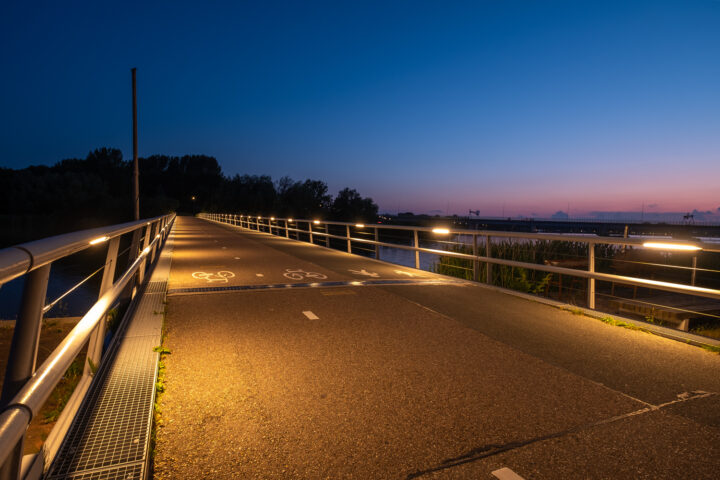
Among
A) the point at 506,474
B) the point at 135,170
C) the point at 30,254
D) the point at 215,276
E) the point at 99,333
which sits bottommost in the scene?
the point at 506,474

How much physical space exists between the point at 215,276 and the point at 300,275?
1837mm

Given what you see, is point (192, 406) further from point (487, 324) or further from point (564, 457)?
point (487, 324)

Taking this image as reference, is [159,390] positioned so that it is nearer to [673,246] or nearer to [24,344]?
[24,344]

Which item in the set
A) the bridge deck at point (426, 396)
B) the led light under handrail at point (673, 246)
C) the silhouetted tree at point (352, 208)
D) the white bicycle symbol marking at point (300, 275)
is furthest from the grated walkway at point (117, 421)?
the silhouetted tree at point (352, 208)

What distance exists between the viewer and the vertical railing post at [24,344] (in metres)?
1.93

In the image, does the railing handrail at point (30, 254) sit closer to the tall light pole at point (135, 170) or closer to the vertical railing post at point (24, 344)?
the vertical railing post at point (24, 344)

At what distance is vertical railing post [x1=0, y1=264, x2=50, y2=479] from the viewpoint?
1926 millimetres

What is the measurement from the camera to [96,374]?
3893 millimetres

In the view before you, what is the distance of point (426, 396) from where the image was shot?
3.74 meters

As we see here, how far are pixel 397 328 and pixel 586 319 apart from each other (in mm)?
2797

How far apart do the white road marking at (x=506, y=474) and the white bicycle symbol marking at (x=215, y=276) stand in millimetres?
7756

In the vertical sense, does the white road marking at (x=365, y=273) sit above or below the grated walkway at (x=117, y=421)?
above

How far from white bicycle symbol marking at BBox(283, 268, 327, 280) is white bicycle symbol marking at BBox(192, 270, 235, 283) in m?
1.23

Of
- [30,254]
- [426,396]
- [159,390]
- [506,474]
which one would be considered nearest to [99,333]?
[159,390]
